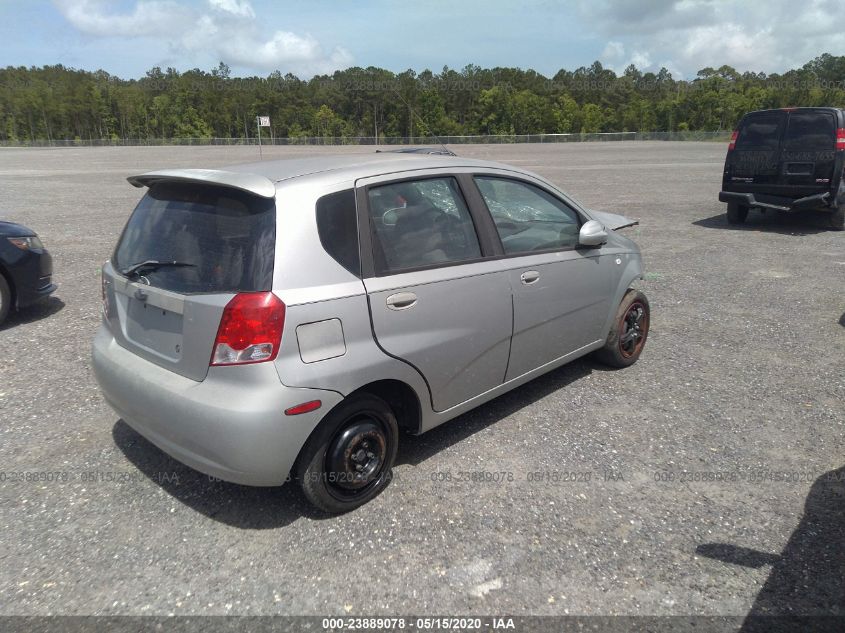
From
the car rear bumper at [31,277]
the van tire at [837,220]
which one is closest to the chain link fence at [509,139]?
the van tire at [837,220]

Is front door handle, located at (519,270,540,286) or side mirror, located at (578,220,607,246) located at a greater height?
side mirror, located at (578,220,607,246)

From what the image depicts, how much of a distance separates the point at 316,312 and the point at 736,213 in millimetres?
11406

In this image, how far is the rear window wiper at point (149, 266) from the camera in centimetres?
303

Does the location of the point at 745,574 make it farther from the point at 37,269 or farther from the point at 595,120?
the point at 595,120

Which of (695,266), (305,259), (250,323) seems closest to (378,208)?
(305,259)

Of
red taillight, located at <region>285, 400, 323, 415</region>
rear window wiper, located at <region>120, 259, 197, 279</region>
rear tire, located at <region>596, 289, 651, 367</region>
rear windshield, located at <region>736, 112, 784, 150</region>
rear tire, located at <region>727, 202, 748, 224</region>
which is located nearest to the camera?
red taillight, located at <region>285, 400, 323, 415</region>

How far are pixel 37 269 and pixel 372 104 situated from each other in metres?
98.3

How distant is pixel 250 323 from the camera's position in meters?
2.71

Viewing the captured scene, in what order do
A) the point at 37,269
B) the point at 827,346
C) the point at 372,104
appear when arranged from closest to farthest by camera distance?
the point at 827,346, the point at 37,269, the point at 372,104

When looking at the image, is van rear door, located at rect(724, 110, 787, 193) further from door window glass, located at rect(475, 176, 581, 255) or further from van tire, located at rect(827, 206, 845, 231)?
door window glass, located at rect(475, 176, 581, 255)

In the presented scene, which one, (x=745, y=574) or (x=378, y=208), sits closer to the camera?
(x=745, y=574)

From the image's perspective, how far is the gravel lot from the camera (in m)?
2.66

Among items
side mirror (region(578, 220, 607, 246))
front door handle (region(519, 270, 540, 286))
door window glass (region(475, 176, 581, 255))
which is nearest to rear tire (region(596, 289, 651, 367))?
side mirror (region(578, 220, 607, 246))

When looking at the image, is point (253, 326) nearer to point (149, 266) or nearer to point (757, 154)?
point (149, 266)
